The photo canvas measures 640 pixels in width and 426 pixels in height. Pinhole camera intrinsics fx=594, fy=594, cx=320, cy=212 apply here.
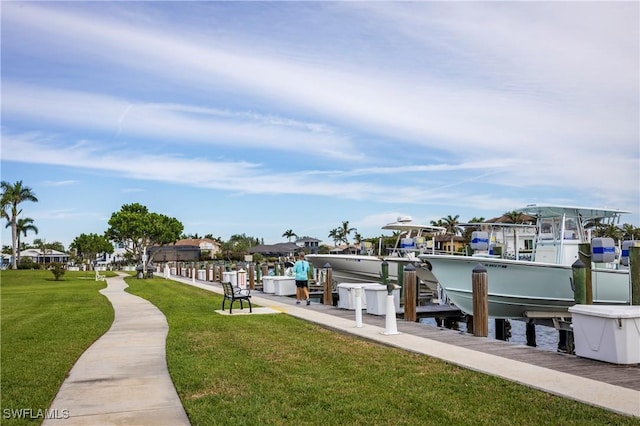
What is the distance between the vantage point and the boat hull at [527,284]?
17.6m

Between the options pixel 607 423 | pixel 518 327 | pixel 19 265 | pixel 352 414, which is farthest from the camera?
pixel 19 265

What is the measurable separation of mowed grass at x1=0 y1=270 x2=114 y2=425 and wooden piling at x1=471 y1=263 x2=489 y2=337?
7.49 m

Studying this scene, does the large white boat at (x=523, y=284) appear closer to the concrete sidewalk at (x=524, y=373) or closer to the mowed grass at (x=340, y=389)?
the concrete sidewalk at (x=524, y=373)

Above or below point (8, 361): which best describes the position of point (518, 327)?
below

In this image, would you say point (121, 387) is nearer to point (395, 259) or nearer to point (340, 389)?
point (340, 389)

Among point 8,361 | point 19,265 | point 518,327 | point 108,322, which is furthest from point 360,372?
A: point 19,265

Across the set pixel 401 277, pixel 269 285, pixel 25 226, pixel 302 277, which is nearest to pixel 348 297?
pixel 302 277

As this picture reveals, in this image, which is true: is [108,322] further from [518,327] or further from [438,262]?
[518,327]

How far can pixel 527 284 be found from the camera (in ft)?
58.2

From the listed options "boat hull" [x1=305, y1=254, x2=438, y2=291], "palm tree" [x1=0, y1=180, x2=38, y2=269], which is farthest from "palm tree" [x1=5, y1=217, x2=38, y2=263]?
"boat hull" [x1=305, y1=254, x2=438, y2=291]

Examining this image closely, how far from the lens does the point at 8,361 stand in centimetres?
966

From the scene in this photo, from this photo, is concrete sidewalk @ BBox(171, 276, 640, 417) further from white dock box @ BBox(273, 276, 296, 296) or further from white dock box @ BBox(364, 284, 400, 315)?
white dock box @ BBox(273, 276, 296, 296)

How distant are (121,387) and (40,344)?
4640 mm

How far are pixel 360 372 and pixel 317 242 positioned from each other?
123m
